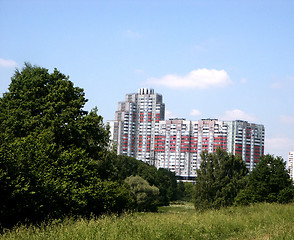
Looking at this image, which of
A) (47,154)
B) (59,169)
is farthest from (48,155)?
(59,169)

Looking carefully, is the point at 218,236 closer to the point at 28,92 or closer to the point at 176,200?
the point at 28,92

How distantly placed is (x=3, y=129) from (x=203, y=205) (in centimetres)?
4338

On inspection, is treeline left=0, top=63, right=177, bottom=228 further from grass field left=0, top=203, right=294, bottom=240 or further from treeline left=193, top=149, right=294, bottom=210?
treeline left=193, top=149, right=294, bottom=210

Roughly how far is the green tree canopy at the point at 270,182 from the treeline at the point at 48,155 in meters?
16.6

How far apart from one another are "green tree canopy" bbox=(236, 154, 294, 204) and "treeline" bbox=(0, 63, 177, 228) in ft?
54.5

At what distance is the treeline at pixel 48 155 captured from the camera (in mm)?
20656

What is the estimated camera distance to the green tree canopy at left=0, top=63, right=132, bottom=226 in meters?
20.7

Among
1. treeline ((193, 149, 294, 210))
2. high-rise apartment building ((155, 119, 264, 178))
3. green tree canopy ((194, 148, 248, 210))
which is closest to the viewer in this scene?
treeline ((193, 149, 294, 210))

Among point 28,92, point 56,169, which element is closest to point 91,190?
point 56,169

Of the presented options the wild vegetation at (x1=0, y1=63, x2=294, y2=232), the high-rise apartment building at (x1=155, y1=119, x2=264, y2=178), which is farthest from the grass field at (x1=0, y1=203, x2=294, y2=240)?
the high-rise apartment building at (x1=155, y1=119, x2=264, y2=178)

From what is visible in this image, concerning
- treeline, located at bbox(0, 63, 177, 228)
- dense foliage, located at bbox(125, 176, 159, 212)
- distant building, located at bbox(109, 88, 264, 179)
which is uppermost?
distant building, located at bbox(109, 88, 264, 179)

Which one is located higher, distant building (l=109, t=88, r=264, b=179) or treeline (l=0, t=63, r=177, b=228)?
distant building (l=109, t=88, r=264, b=179)

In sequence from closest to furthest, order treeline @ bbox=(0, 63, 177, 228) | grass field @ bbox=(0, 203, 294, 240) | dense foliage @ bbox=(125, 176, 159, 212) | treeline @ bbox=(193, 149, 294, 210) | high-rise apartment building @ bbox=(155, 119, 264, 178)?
grass field @ bbox=(0, 203, 294, 240), treeline @ bbox=(0, 63, 177, 228), treeline @ bbox=(193, 149, 294, 210), dense foliage @ bbox=(125, 176, 159, 212), high-rise apartment building @ bbox=(155, 119, 264, 178)

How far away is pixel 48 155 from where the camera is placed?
27.0 metres
